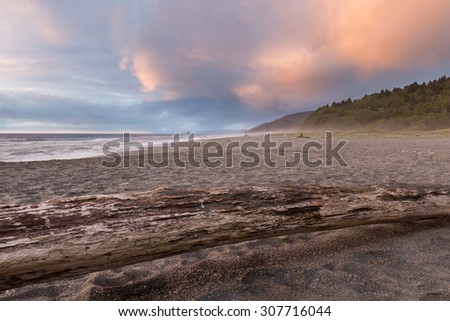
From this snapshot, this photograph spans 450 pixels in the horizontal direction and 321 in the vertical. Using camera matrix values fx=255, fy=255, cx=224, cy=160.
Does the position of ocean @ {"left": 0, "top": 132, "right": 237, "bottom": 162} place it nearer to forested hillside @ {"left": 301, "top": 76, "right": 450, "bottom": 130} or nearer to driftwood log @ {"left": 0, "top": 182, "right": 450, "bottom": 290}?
driftwood log @ {"left": 0, "top": 182, "right": 450, "bottom": 290}

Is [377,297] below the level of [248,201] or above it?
below

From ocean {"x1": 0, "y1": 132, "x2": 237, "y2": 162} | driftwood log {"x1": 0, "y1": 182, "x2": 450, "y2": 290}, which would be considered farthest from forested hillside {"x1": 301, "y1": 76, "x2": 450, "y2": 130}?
driftwood log {"x1": 0, "y1": 182, "x2": 450, "y2": 290}

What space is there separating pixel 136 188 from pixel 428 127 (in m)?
57.4

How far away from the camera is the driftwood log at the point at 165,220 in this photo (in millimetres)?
1826

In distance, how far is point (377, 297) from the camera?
6.18ft

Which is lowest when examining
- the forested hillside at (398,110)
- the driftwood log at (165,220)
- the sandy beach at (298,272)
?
the sandy beach at (298,272)

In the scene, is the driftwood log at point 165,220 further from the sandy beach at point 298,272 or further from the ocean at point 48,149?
the ocean at point 48,149

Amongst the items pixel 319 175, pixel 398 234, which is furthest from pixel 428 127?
pixel 398 234

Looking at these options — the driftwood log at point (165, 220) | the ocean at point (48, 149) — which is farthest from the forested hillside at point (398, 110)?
the driftwood log at point (165, 220)

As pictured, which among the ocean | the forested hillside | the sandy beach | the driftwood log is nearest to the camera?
the driftwood log

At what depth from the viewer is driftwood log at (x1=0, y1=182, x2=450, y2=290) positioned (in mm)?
1826

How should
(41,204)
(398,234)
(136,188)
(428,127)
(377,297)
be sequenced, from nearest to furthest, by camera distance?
(377,297) → (41,204) → (398,234) → (136,188) → (428,127)

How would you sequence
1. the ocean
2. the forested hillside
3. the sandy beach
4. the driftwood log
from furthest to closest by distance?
the forested hillside
the ocean
the sandy beach
the driftwood log
